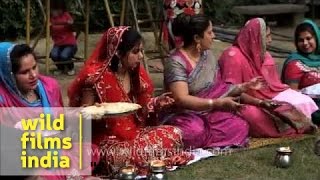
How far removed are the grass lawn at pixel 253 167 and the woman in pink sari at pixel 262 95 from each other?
1.13 ft

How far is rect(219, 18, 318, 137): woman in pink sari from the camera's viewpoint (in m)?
5.11

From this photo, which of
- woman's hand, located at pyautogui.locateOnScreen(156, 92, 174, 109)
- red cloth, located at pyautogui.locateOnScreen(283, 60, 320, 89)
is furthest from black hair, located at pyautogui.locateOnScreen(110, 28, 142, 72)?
red cloth, located at pyautogui.locateOnScreen(283, 60, 320, 89)

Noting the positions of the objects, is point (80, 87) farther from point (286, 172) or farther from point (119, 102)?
point (286, 172)

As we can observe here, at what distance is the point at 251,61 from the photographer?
5.23m

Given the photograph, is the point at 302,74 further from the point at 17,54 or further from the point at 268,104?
the point at 17,54

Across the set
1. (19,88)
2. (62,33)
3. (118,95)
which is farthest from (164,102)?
(62,33)

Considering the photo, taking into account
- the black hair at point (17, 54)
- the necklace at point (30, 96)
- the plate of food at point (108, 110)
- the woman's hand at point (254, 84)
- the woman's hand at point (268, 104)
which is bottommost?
the woman's hand at point (268, 104)

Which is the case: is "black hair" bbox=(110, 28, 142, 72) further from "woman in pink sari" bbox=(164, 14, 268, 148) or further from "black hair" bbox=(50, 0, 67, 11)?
"black hair" bbox=(50, 0, 67, 11)

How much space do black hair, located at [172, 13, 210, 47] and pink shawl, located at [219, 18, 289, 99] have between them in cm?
44

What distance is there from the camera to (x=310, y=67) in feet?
18.4

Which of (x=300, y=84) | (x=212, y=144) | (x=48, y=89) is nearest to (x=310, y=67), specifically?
(x=300, y=84)

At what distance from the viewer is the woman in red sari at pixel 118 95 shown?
4270mm

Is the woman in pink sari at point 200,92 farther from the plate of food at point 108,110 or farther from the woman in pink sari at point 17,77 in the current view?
the woman in pink sari at point 17,77

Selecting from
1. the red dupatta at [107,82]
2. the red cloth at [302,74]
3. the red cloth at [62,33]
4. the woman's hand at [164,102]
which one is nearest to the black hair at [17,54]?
the red dupatta at [107,82]
